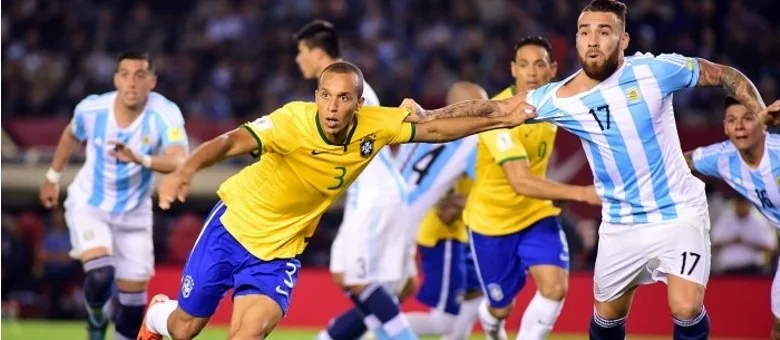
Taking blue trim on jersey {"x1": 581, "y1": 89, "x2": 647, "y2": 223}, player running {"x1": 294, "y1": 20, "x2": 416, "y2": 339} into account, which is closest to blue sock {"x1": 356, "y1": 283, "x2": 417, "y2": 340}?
player running {"x1": 294, "y1": 20, "x2": 416, "y2": 339}

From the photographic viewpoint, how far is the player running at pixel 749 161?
877 centimetres

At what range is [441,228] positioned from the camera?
455 inches

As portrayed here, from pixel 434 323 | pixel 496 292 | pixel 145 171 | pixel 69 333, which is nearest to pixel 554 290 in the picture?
pixel 496 292

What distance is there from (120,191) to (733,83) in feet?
16.7

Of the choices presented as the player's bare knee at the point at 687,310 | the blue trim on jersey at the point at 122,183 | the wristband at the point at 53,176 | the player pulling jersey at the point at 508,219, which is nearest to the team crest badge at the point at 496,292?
the player pulling jersey at the point at 508,219

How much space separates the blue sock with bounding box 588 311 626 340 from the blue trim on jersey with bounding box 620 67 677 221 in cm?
81

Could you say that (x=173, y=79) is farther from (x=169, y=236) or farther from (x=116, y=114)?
(x=116, y=114)

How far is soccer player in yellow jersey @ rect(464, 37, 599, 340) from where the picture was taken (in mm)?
9297

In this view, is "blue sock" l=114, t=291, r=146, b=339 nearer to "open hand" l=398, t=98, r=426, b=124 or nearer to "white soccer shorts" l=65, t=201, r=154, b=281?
"white soccer shorts" l=65, t=201, r=154, b=281

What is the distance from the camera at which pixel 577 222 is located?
15.9 metres

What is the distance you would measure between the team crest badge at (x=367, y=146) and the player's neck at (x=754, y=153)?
2746 millimetres

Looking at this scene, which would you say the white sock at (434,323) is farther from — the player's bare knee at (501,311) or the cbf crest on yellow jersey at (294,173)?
the cbf crest on yellow jersey at (294,173)

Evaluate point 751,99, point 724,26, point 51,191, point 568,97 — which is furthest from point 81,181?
point 724,26

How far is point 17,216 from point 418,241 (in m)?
7.54
